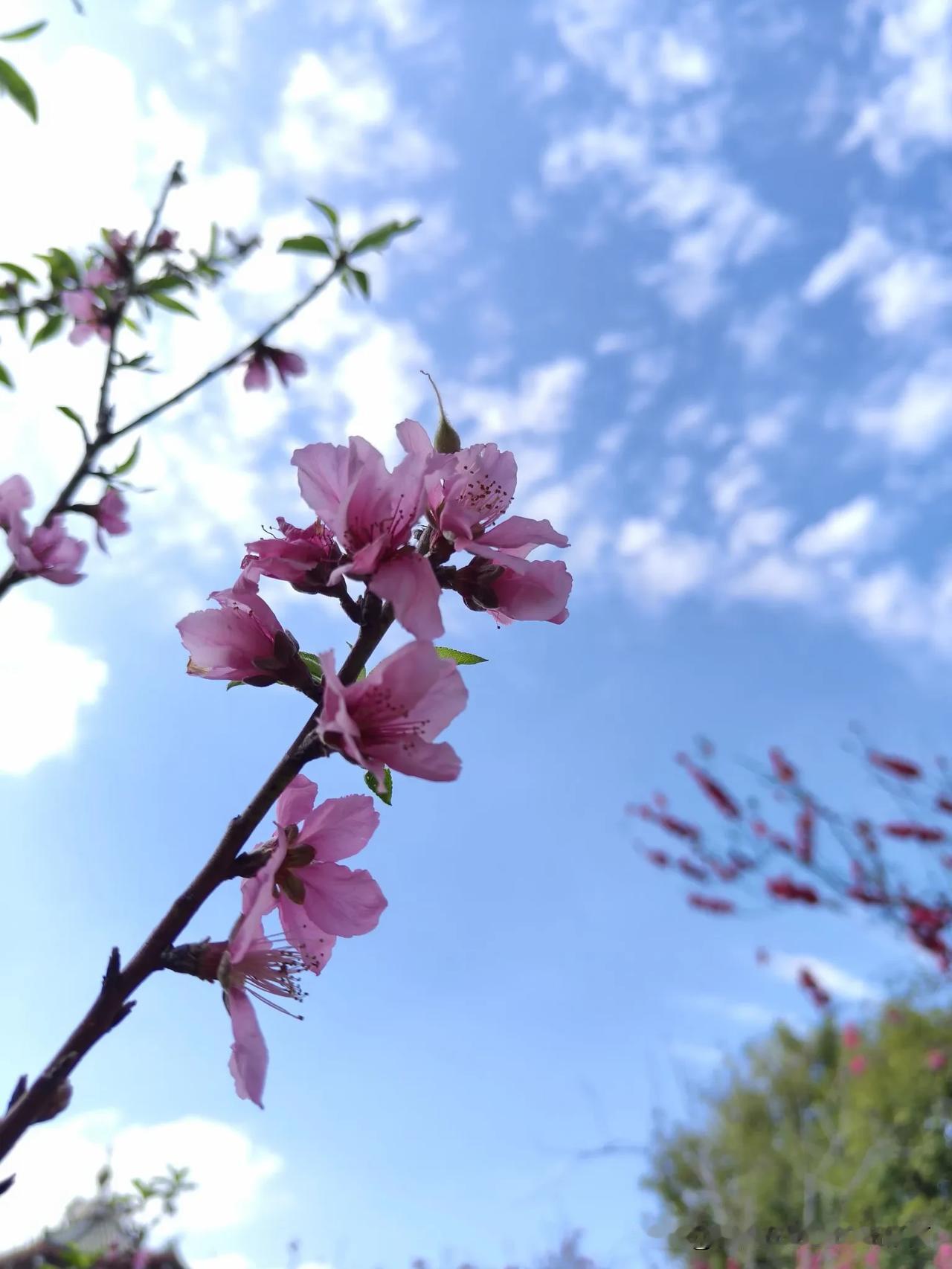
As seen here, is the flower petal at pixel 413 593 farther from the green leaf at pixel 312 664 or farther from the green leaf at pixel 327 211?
the green leaf at pixel 327 211

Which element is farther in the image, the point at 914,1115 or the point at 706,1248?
the point at 914,1115

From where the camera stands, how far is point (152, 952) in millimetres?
695

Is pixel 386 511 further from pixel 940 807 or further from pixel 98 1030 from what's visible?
pixel 940 807

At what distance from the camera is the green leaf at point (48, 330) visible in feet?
8.81

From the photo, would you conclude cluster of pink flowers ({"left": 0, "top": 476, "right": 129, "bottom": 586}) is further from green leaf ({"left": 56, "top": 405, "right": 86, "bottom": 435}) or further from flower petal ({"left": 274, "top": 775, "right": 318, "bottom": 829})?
flower petal ({"left": 274, "top": 775, "right": 318, "bottom": 829})

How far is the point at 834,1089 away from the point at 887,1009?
2.52 meters

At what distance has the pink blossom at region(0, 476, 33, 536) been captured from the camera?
1.94 meters

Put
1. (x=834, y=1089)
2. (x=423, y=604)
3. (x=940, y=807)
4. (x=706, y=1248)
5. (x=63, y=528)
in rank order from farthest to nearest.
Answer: (x=834, y=1089) → (x=940, y=807) → (x=63, y=528) → (x=706, y=1248) → (x=423, y=604)

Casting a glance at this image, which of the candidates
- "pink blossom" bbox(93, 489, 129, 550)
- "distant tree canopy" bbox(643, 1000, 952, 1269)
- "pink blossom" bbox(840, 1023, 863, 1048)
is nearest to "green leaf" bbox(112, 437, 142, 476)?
"pink blossom" bbox(93, 489, 129, 550)

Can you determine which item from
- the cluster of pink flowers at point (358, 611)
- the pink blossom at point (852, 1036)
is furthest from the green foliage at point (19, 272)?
the pink blossom at point (852, 1036)

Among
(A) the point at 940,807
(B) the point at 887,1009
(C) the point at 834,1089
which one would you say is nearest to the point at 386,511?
(A) the point at 940,807

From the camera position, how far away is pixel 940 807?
5.39m

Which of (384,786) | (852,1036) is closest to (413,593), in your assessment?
(384,786)

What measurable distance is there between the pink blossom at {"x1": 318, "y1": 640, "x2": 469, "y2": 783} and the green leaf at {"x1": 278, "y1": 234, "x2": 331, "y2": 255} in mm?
2113
